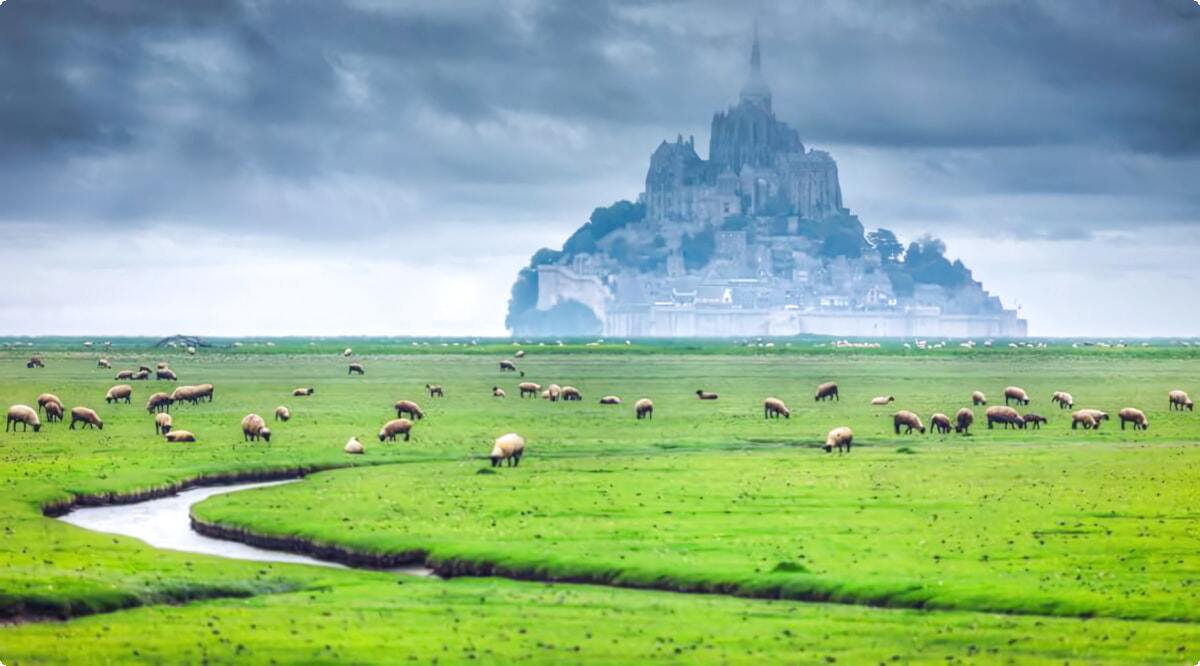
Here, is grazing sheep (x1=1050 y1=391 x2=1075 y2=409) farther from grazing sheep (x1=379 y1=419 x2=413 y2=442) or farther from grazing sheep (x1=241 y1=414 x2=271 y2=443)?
grazing sheep (x1=241 y1=414 x2=271 y2=443)

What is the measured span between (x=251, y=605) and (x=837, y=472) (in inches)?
817

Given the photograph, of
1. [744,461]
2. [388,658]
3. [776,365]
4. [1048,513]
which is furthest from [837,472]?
[776,365]

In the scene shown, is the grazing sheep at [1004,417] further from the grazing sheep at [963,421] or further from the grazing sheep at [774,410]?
the grazing sheep at [774,410]

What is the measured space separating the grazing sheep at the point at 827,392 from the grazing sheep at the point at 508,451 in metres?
35.8

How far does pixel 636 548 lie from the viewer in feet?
99.0

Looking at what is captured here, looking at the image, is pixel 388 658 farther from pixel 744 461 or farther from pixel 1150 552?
pixel 744 461

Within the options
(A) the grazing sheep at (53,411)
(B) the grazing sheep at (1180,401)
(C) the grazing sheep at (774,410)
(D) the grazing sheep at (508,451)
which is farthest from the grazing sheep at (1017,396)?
(A) the grazing sheep at (53,411)

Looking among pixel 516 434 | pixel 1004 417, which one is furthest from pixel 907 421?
pixel 516 434

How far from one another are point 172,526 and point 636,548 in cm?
1108

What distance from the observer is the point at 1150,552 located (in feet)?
96.5

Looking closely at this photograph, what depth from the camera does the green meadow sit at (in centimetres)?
2322

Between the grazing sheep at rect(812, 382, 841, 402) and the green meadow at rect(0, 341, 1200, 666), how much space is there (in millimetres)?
20766

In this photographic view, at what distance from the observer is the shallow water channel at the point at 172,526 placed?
3116cm

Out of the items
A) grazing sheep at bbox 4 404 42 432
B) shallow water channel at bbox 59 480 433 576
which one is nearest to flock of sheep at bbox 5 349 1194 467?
grazing sheep at bbox 4 404 42 432
